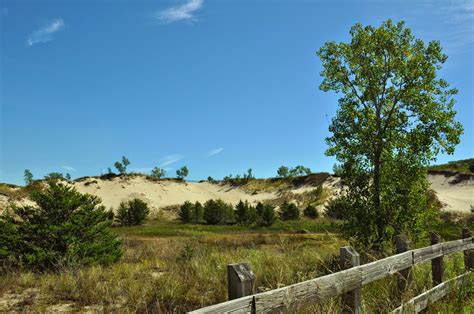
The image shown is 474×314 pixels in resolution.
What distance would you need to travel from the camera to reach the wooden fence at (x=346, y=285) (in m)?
3.04

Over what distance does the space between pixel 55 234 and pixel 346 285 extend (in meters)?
9.53

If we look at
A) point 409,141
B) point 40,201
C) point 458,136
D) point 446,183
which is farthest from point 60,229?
point 446,183

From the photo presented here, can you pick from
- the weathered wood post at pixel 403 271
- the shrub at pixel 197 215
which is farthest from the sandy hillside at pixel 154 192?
the weathered wood post at pixel 403 271

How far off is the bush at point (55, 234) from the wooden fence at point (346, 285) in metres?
8.23

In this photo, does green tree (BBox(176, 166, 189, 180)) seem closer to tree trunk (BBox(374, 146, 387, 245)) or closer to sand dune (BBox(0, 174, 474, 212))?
sand dune (BBox(0, 174, 474, 212))

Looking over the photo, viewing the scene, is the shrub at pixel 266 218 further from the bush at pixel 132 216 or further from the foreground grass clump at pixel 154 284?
the foreground grass clump at pixel 154 284

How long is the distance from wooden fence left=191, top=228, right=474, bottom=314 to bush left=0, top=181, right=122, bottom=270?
27.0 ft

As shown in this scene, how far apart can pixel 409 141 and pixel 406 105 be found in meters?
1.09

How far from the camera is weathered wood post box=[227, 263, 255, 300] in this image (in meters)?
3.03

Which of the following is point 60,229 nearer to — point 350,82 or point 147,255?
point 147,255

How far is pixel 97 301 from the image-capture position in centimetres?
774

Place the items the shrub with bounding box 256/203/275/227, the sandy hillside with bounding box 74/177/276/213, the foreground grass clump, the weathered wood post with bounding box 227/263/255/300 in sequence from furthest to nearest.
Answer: the sandy hillside with bounding box 74/177/276/213, the shrub with bounding box 256/203/275/227, the foreground grass clump, the weathered wood post with bounding box 227/263/255/300

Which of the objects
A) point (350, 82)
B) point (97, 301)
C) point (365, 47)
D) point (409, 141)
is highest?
point (365, 47)

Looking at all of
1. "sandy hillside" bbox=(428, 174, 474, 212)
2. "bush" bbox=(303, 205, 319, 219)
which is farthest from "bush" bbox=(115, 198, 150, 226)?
"sandy hillside" bbox=(428, 174, 474, 212)
